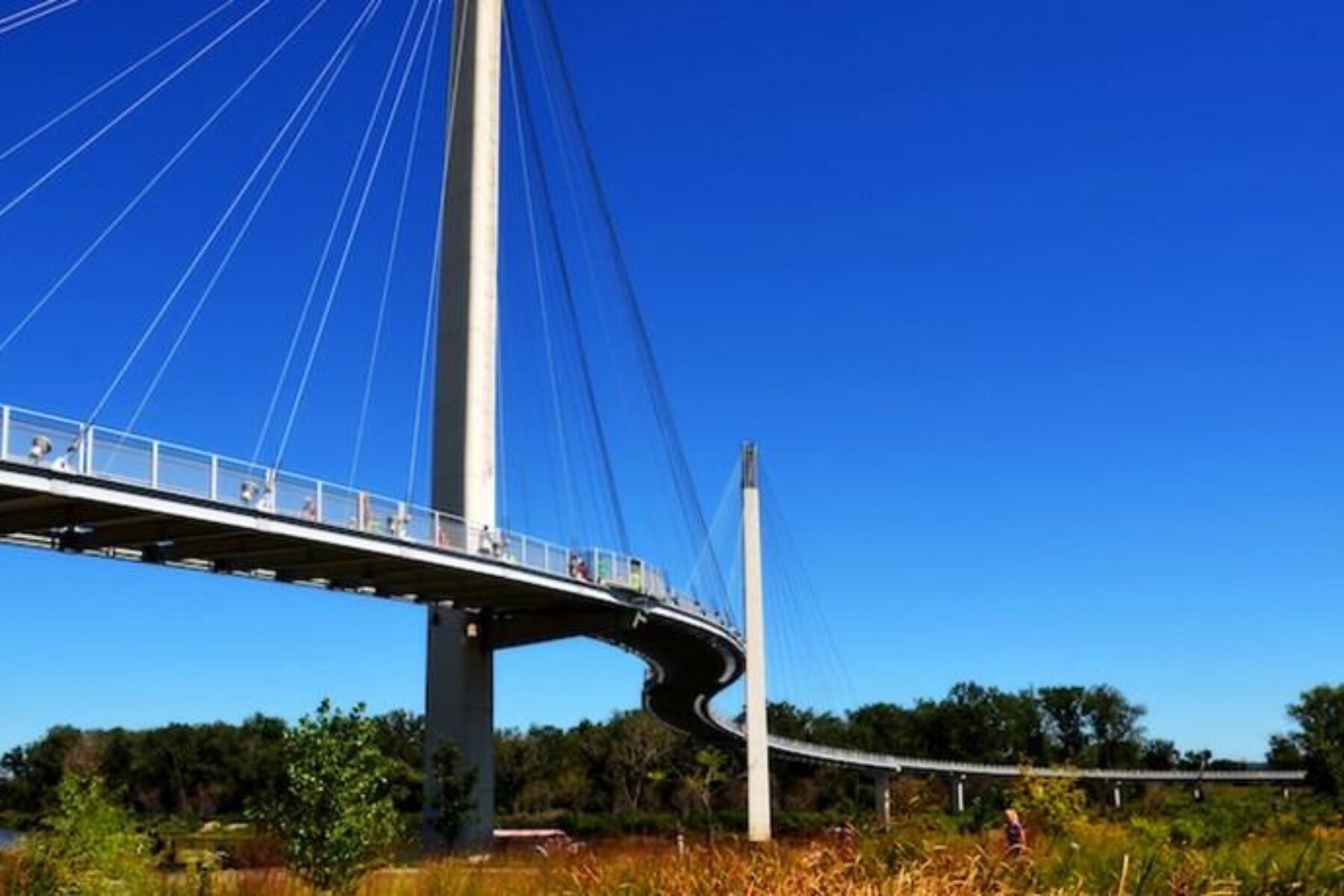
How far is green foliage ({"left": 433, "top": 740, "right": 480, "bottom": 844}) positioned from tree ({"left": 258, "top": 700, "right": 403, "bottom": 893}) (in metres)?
27.0

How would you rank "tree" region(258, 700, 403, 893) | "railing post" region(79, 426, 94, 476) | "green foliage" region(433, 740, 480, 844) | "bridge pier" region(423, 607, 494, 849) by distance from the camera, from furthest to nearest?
"bridge pier" region(423, 607, 494, 849)
"green foliage" region(433, 740, 480, 844)
"railing post" region(79, 426, 94, 476)
"tree" region(258, 700, 403, 893)

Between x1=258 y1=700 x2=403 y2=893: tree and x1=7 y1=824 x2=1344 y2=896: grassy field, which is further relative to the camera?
x1=258 y1=700 x2=403 y2=893: tree

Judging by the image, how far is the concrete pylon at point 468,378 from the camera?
43438 mm

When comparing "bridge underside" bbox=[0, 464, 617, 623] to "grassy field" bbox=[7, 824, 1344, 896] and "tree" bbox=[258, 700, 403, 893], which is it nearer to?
"tree" bbox=[258, 700, 403, 893]

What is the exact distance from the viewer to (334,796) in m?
15.9

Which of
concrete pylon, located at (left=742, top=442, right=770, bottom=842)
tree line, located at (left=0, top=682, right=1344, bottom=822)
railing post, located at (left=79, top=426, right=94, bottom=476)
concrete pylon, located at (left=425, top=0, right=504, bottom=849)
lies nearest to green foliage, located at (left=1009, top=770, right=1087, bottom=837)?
concrete pylon, located at (left=742, top=442, right=770, bottom=842)

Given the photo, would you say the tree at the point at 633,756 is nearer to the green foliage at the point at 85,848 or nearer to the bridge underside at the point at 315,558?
the bridge underside at the point at 315,558

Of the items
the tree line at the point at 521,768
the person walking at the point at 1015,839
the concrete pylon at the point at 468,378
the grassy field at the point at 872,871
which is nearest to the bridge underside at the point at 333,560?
the concrete pylon at the point at 468,378

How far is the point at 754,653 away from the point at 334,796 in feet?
Result: 118

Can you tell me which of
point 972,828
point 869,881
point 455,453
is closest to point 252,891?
point 869,881

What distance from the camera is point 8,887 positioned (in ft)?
42.8

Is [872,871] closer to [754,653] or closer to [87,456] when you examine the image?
[87,456]

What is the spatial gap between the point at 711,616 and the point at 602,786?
57909 millimetres

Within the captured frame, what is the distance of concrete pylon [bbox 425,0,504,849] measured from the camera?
4344 centimetres
